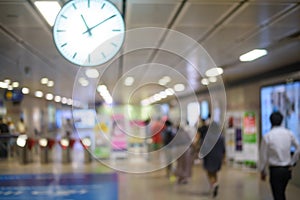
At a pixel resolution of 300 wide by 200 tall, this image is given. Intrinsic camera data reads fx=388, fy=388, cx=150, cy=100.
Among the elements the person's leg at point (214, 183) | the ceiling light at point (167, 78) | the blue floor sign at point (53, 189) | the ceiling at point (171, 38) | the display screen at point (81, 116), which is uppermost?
the ceiling at point (171, 38)

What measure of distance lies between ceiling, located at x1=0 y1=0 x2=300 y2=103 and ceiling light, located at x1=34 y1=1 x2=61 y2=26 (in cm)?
9

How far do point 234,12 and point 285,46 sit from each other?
2.85 meters

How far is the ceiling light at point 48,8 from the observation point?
439 cm

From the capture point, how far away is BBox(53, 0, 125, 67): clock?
3873mm

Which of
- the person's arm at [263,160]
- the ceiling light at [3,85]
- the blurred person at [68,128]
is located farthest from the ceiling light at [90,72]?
the blurred person at [68,128]

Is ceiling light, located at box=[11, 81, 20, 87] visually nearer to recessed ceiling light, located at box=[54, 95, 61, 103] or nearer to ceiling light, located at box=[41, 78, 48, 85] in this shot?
ceiling light, located at box=[41, 78, 48, 85]

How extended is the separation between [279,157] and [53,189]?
284cm

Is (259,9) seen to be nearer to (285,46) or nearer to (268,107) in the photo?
(285,46)

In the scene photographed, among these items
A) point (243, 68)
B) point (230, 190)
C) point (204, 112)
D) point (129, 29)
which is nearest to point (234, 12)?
point (129, 29)

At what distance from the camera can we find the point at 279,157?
491cm

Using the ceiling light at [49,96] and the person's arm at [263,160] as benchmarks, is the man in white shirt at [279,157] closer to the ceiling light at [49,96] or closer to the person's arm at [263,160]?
the person's arm at [263,160]

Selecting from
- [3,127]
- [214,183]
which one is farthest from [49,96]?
[214,183]

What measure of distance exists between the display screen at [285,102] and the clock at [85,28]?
6184 millimetres

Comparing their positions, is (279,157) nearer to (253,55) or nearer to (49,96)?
(253,55)
